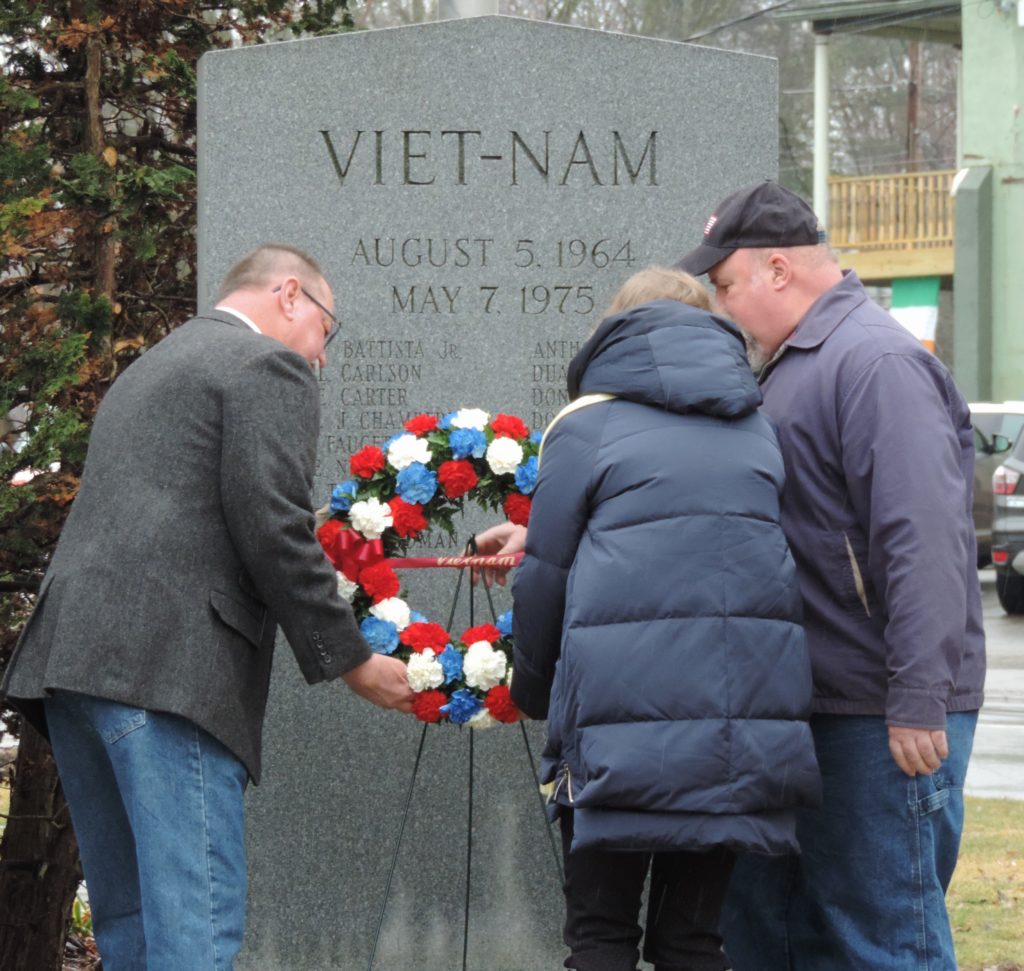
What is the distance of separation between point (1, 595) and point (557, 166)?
2177mm

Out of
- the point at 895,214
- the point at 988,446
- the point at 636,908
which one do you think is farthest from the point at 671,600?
the point at 895,214

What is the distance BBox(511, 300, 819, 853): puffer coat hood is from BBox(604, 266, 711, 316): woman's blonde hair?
3.3 inches

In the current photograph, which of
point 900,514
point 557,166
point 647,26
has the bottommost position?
point 900,514

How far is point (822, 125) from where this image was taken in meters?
25.5

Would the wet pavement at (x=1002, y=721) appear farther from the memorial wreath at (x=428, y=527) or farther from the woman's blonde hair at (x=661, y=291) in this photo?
the woman's blonde hair at (x=661, y=291)

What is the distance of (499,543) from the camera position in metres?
4.71

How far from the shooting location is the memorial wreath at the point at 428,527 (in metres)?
4.25

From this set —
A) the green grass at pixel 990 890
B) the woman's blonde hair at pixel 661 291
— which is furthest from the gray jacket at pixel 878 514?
the green grass at pixel 990 890

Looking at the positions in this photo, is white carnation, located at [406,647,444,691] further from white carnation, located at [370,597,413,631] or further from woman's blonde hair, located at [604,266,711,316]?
woman's blonde hair, located at [604,266,711,316]

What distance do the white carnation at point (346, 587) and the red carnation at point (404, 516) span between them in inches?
7.3

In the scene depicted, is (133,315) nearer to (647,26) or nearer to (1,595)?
(1,595)

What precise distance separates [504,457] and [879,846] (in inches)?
56.7

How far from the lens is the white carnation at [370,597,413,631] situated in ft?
14.2

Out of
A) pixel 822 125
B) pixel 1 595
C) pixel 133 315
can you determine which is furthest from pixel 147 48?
pixel 822 125
